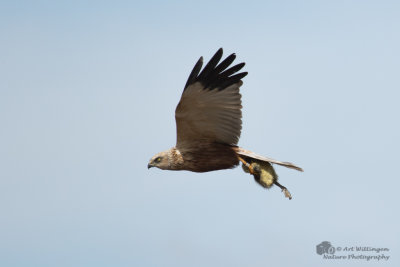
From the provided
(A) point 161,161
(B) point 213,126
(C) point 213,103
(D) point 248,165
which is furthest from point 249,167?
(A) point 161,161

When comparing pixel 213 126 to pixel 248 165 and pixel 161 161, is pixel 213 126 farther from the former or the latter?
pixel 161 161

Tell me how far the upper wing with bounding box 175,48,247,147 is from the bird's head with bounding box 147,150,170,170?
669 millimetres

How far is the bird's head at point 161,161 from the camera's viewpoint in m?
16.7

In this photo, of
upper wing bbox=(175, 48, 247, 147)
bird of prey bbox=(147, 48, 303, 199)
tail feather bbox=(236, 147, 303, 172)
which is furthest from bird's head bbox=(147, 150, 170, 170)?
tail feather bbox=(236, 147, 303, 172)

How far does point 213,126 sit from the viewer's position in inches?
639

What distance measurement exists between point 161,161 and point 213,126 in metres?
1.35

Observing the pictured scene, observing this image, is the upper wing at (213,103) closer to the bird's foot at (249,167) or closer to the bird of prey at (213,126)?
the bird of prey at (213,126)

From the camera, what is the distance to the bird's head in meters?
16.7

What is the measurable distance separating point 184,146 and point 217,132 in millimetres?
731

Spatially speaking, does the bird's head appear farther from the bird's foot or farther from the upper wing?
the bird's foot

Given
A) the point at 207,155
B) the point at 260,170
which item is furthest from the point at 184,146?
the point at 260,170

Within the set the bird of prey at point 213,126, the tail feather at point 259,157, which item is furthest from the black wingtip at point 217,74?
the tail feather at point 259,157

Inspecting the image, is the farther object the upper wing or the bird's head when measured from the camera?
the bird's head

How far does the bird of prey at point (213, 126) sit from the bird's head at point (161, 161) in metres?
0.03
